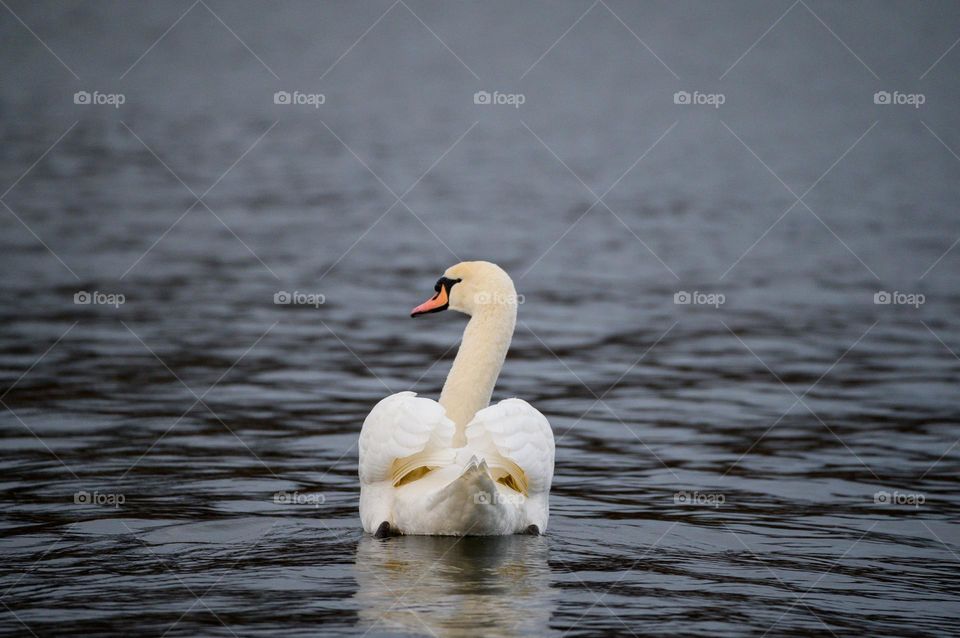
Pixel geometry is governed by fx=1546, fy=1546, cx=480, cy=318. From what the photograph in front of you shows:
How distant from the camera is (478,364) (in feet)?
33.7

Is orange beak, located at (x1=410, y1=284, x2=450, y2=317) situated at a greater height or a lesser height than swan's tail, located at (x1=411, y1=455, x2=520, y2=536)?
greater

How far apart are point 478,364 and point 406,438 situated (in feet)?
3.48

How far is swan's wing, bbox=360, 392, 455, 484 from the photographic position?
939 cm

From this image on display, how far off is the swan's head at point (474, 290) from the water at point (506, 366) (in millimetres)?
1546

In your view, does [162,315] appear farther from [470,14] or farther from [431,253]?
[470,14]

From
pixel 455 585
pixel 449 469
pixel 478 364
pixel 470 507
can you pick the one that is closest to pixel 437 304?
Answer: pixel 478 364

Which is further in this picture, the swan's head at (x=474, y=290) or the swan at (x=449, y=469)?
the swan's head at (x=474, y=290)

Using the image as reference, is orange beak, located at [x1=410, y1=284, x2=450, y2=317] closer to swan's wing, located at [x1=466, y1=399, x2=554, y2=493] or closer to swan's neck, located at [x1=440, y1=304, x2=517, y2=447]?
swan's neck, located at [x1=440, y1=304, x2=517, y2=447]

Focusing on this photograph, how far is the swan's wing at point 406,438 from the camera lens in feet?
30.8

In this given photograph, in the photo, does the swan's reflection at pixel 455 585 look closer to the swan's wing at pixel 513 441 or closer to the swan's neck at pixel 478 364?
the swan's wing at pixel 513 441

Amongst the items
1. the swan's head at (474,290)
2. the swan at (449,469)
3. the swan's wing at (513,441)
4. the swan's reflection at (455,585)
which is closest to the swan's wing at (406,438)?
the swan at (449,469)

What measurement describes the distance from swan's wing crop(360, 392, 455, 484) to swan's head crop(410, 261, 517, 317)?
104cm

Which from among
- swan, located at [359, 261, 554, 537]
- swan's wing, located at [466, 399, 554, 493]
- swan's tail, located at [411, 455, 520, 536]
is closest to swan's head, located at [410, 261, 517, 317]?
swan, located at [359, 261, 554, 537]

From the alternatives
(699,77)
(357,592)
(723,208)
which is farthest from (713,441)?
(699,77)
